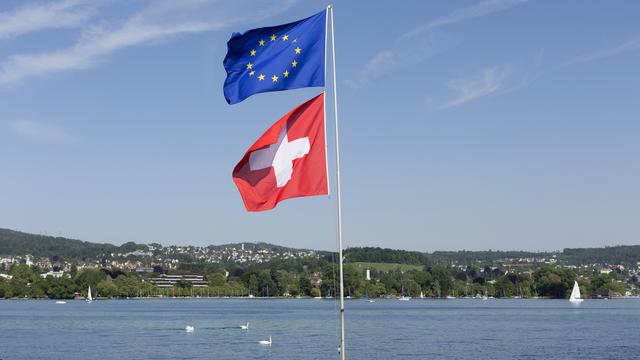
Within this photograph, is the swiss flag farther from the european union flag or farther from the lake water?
the lake water

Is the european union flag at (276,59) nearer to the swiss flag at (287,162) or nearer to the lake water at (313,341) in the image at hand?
the swiss flag at (287,162)

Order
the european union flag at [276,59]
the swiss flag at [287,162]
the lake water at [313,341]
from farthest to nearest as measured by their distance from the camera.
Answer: the lake water at [313,341] → the european union flag at [276,59] → the swiss flag at [287,162]

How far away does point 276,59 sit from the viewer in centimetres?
2217

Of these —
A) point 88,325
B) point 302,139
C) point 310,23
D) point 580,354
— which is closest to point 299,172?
point 302,139

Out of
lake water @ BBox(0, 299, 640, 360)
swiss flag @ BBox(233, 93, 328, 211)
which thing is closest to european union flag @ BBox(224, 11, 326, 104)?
swiss flag @ BBox(233, 93, 328, 211)

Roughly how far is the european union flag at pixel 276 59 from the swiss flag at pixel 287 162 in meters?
0.75

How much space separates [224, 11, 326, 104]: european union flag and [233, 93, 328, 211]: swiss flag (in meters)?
0.75

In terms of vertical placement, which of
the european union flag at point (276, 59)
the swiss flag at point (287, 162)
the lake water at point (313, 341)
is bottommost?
the lake water at point (313, 341)

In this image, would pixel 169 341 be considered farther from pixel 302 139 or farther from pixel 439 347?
pixel 302 139

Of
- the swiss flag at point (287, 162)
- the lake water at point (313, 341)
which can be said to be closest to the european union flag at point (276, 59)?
the swiss flag at point (287, 162)

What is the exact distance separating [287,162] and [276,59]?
2550mm

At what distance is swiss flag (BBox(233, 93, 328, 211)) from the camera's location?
21781 millimetres

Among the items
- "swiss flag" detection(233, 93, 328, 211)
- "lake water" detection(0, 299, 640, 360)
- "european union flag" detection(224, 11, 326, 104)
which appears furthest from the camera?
"lake water" detection(0, 299, 640, 360)

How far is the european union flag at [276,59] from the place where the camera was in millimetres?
21969
